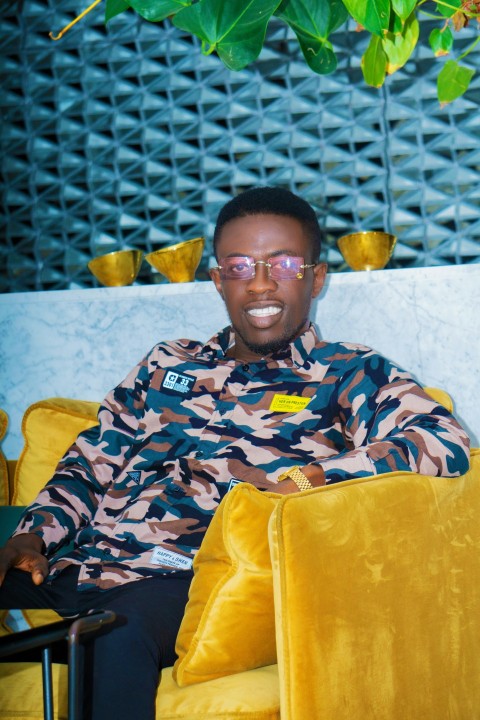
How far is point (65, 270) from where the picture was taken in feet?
11.1

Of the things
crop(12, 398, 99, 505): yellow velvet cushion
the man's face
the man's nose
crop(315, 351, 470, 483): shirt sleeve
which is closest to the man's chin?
the man's face

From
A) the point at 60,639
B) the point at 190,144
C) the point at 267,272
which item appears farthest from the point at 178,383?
the point at 190,144

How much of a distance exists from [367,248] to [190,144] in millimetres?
952

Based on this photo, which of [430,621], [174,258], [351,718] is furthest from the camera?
[174,258]

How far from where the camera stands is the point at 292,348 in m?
2.00

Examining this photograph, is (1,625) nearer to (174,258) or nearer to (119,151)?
(174,258)

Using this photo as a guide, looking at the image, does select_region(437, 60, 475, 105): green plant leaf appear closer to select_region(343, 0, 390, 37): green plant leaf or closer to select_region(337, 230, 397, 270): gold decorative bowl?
select_region(343, 0, 390, 37): green plant leaf

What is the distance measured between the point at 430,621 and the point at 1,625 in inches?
39.6

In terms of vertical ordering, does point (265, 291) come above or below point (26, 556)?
above

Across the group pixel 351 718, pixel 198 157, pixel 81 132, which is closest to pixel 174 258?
pixel 198 157

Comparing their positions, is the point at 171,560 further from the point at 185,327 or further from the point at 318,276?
the point at 185,327

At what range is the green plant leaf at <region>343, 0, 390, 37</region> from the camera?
0.97 metres

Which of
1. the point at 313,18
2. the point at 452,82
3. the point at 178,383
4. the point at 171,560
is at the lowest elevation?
the point at 171,560

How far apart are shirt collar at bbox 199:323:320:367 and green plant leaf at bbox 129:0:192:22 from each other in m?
1.12
